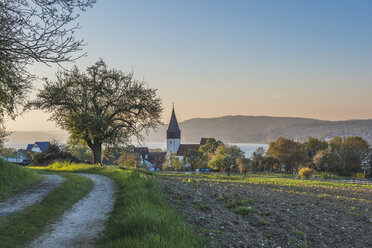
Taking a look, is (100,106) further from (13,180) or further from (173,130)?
(173,130)

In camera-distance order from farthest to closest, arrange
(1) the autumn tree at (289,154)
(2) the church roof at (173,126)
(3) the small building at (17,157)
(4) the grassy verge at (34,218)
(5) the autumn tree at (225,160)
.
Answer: (2) the church roof at (173,126) → (1) the autumn tree at (289,154) → (5) the autumn tree at (225,160) → (3) the small building at (17,157) → (4) the grassy verge at (34,218)

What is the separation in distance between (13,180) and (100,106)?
→ 14.1m

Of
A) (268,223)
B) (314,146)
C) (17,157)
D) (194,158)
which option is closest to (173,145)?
(314,146)

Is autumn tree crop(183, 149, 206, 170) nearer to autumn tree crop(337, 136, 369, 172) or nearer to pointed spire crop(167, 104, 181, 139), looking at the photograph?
autumn tree crop(337, 136, 369, 172)

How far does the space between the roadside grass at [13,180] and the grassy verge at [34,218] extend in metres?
1.64

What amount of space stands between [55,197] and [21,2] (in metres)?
6.01

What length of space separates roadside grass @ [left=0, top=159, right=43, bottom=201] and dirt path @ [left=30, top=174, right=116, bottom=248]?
2.96 metres

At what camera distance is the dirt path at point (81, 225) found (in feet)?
19.1

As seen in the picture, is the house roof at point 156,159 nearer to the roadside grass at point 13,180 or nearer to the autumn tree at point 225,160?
the autumn tree at point 225,160

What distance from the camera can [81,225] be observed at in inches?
276

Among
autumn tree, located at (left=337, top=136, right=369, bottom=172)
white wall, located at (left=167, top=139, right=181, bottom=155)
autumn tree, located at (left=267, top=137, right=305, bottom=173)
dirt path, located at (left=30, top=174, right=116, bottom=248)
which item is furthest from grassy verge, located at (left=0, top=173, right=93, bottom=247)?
white wall, located at (left=167, top=139, right=181, bottom=155)

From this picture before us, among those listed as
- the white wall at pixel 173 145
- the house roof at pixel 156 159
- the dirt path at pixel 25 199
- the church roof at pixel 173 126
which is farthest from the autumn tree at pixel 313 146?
the dirt path at pixel 25 199

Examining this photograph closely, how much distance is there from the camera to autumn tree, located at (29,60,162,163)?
24.5m

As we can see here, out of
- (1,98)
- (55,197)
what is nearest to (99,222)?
(55,197)
